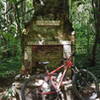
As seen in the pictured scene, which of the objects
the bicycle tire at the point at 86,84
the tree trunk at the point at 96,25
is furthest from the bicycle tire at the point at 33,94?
the tree trunk at the point at 96,25

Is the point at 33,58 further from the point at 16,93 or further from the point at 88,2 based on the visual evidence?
the point at 88,2

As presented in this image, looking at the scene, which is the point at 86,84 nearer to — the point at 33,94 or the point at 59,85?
the point at 59,85

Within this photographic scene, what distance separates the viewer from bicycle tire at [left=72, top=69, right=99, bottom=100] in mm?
5073

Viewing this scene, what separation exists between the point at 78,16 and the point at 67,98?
7808 millimetres

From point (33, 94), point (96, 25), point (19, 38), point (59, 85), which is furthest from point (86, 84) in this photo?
point (19, 38)

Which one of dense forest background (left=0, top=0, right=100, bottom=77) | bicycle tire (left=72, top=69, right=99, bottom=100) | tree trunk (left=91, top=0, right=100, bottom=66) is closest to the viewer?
bicycle tire (left=72, top=69, right=99, bottom=100)

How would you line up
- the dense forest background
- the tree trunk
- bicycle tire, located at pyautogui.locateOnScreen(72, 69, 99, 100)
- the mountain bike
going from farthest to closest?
the tree trunk → the dense forest background → bicycle tire, located at pyautogui.locateOnScreen(72, 69, 99, 100) → the mountain bike

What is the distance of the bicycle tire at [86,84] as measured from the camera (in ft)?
16.6

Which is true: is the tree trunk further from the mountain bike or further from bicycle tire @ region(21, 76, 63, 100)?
bicycle tire @ region(21, 76, 63, 100)

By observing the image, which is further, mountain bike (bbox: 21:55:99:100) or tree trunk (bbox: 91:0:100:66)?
tree trunk (bbox: 91:0:100:66)

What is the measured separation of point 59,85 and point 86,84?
2.26ft

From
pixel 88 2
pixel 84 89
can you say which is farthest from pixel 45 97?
pixel 88 2

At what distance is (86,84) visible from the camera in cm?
516

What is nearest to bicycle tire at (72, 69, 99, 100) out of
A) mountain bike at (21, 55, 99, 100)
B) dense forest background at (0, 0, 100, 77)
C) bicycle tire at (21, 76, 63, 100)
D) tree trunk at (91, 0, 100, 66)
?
mountain bike at (21, 55, 99, 100)
